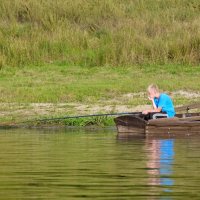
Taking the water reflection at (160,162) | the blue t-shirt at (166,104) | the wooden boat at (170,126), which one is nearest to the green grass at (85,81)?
the blue t-shirt at (166,104)

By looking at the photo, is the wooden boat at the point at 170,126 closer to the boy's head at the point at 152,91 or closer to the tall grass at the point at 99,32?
the boy's head at the point at 152,91

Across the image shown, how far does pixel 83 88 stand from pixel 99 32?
6480 millimetres

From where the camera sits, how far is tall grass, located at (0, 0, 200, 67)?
2877 cm

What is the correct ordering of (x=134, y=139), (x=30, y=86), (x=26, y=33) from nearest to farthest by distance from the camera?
1. (x=134, y=139)
2. (x=30, y=86)
3. (x=26, y=33)

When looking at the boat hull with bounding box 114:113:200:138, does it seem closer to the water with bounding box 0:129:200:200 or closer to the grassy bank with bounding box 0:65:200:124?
the water with bounding box 0:129:200:200

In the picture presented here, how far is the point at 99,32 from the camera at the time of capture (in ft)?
101

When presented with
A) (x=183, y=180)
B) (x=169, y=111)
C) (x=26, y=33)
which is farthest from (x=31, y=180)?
(x=26, y=33)

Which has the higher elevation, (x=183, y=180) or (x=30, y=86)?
(x=30, y=86)

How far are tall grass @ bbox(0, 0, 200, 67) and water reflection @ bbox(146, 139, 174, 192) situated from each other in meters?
11.1

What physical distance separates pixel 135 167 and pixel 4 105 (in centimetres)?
1060

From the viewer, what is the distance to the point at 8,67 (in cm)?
Result: 2814

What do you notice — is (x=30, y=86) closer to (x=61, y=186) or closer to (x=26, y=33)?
(x=26, y=33)

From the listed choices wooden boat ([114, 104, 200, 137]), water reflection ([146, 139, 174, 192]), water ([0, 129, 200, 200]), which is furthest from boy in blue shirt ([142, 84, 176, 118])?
water reflection ([146, 139, 174, 192])

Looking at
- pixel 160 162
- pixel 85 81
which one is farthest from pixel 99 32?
pixel 160 162
